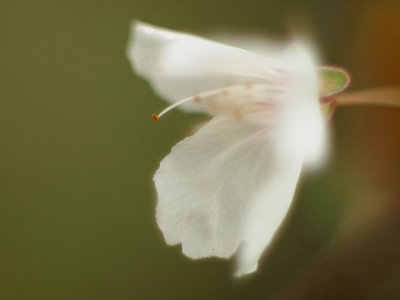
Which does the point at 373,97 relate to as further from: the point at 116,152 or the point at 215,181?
the point at 116,152

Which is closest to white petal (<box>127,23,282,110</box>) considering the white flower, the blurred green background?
the white flower

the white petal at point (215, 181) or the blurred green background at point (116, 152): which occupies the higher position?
the blurred green background at point (116, 152)

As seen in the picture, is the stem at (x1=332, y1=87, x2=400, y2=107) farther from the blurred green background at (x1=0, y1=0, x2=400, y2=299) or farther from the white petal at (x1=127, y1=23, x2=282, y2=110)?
the blurred green background at (x1=0, y1=0, x2=400, y2=299)

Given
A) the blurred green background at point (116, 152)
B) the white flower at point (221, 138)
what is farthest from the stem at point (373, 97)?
the blurred green background at point (116, 152)

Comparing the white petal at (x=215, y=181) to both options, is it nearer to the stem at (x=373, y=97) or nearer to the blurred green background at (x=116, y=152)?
the stem at (x=373, y=97)

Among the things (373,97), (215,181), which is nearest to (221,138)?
(215,181)

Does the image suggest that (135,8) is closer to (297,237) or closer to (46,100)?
(46,100)

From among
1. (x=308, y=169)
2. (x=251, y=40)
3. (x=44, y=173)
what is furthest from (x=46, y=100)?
(x=308, y=169)
